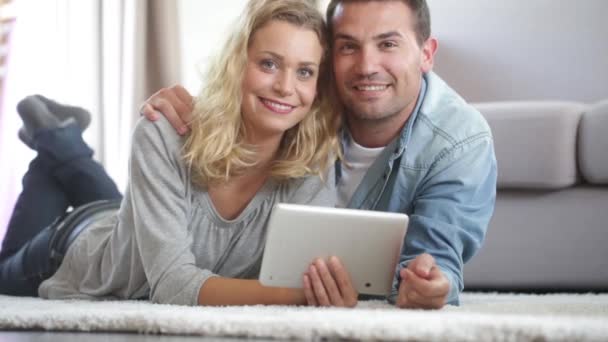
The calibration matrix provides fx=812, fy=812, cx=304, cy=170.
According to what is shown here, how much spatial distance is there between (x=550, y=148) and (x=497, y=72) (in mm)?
1070

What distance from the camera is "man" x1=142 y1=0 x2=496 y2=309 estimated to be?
1.40 m

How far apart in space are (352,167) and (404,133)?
13cm

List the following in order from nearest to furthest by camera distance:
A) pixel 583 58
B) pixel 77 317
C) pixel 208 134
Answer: pixel 77 317 → pixel 208 134 → pixel 583 58

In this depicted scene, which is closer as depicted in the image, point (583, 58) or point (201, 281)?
point (201, 281)

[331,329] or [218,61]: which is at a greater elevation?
[218,61]

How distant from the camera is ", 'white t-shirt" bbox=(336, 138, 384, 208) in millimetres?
1544

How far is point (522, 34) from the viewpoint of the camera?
2879 millimetres

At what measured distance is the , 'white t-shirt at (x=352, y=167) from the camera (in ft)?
5.07

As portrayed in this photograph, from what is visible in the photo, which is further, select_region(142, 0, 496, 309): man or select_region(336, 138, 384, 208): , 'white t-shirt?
select_region(336, 138, 384, 208): , 'white t-shirt

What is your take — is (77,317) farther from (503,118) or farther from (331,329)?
(503,118)

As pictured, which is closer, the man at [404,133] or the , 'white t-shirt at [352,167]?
the man at [404,133]

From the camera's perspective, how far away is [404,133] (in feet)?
4.87

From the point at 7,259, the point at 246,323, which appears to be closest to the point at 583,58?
the point at 7,259

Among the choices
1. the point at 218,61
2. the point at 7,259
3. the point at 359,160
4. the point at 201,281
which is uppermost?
the point at 218,61
